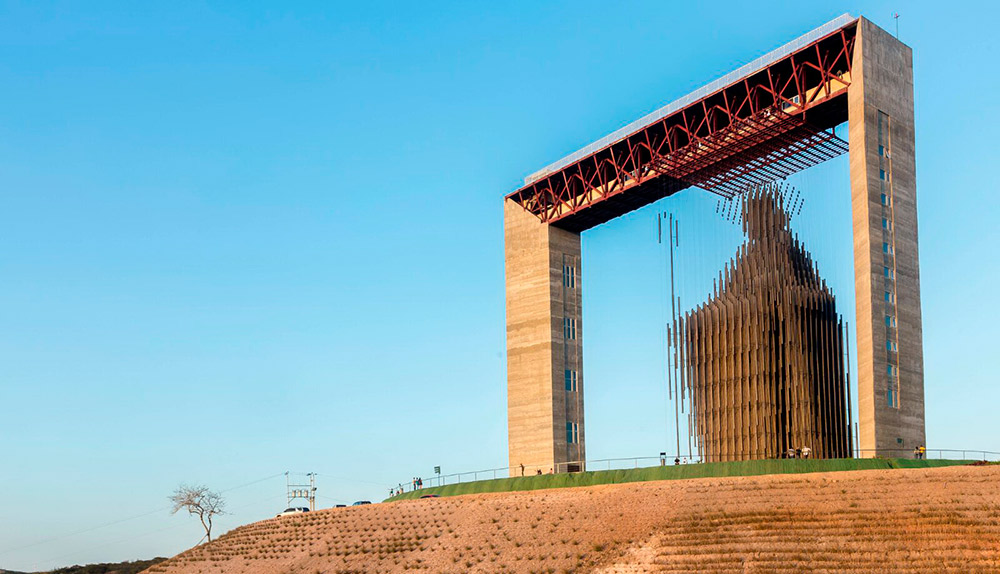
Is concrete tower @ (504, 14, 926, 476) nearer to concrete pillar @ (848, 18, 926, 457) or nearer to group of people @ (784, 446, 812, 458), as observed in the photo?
concrete pillar @ (848, 18, 926, 457)

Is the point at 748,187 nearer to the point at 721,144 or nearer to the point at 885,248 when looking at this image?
the point at 721,144

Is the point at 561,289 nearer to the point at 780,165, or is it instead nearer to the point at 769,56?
the point at 780,165

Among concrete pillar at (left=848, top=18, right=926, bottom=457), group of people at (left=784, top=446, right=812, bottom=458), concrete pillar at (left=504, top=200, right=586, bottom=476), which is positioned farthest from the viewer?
concrete pillar at (left=504, top=200, right=586, bottom=476)

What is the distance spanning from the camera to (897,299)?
64.3 metres

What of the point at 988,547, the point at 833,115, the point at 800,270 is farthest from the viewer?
the point at 800,270

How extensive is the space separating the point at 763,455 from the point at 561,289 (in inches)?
869

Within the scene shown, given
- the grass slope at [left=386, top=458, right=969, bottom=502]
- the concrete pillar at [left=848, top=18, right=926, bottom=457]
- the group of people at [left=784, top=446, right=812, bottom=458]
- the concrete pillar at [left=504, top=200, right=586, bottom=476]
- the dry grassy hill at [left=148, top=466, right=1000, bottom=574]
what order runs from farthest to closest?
the concrete pillar at [left=504, top=200, right=586, bottom=476]
the group of people at [left=784, top=446, right=812, bottom=458]
the concrete pillar at [left=848, top=18, right=926, bottom=457]
the grass slope at [left=386, top=458, right=969, bottom=502]
the dry grassy hill at [left=148, top=466, right=1000, bottom=574]

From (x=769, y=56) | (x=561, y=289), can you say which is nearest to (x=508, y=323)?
(x=561, y=289)

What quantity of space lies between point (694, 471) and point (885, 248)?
57.9ft

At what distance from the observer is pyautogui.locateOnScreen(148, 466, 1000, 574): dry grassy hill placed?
→ 4453 cm

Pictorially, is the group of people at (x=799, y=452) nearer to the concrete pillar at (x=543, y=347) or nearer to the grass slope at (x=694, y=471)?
the grass slope at (x=694, y=471)

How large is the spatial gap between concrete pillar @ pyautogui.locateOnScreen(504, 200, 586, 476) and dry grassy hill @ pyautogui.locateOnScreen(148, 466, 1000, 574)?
54.4ft

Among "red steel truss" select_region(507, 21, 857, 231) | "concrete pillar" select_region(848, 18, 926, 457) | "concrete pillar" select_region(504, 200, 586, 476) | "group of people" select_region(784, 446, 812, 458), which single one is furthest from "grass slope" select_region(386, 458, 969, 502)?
"red steel truss" select_region(507, 21, 857, 231)

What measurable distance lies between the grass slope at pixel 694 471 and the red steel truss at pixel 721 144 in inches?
904
